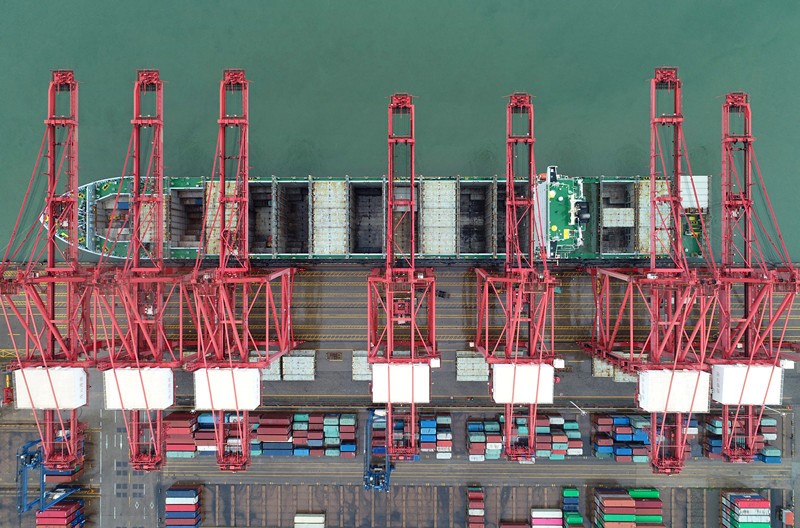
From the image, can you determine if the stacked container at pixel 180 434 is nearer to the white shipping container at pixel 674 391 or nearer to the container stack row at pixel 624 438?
the container stack row at pixel 624 438

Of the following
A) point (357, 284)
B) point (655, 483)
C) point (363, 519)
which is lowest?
point (363, 519)

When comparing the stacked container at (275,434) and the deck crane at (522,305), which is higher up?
the deck crane at (522,305)

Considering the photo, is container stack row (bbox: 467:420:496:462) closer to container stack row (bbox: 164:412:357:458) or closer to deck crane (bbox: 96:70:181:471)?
container stack row (bbox: 164:412:357:458)

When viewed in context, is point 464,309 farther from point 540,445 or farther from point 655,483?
point 655,483

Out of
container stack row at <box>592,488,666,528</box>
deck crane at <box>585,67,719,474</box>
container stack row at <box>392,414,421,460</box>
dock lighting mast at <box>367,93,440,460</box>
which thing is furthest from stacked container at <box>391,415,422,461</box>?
deck crane at <box>585,67,719,474</box>

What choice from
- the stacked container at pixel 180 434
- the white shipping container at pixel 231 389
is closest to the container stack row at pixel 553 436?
the white shipping container at pixel 231 389

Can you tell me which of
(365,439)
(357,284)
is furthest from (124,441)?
(357,284)
